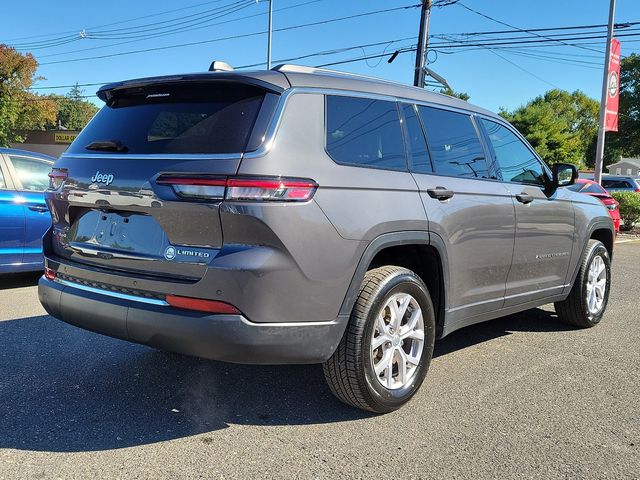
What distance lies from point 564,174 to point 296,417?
323 centimetres

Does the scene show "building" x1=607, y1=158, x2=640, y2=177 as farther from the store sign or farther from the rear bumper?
the rear bumper

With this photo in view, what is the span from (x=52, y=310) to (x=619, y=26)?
69.5 feet

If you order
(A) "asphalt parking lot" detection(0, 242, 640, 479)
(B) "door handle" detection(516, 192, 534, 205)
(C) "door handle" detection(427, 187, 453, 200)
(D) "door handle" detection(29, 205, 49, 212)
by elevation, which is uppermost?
(C) "door handle" detection(427, 187, 453, 200)

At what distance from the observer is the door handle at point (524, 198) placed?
441 cm

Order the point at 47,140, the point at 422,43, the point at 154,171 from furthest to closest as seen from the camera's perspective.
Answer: the point at 47,140 < the point at 422,43 < the point at 154,171

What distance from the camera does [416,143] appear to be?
3.72m

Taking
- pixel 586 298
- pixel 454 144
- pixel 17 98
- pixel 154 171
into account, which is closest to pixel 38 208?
pixel 154 171

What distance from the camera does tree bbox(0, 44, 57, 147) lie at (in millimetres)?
40812

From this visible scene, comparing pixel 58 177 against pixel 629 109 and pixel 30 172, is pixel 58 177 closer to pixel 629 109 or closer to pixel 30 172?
pixel 30 172

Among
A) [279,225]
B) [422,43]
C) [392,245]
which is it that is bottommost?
[392,245]

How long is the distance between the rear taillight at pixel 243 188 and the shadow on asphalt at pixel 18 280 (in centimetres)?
505

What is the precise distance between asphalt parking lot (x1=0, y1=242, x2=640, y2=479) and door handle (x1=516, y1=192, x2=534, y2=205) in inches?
48.3

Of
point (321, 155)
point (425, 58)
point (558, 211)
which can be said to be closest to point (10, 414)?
point (321, 155)

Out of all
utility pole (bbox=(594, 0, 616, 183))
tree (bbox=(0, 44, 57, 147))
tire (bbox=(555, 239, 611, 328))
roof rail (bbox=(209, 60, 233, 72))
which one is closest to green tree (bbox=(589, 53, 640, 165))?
utility pole (bbox=(594, 0, 616, 183))
